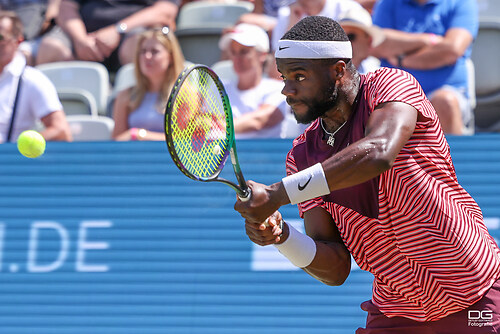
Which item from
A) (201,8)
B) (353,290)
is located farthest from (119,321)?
(201,8)

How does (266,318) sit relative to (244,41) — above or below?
below

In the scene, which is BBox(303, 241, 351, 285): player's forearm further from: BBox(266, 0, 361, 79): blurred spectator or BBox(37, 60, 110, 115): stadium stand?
BBox(37, 60, 110, 115): stadium stand

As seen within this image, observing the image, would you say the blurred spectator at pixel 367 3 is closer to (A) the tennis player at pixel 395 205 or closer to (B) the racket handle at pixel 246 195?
(A) the tennis player at pixel 395 205

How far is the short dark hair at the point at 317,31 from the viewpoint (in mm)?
2727

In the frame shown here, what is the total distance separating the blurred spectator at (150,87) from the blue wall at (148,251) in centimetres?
63

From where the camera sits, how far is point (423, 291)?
9.51 feet

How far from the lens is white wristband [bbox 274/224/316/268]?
2.95m

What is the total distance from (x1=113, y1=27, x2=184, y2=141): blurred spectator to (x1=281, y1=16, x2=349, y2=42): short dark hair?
2902 mm

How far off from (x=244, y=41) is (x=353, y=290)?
2.06m

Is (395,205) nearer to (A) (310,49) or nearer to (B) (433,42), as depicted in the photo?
(A) (310,49)

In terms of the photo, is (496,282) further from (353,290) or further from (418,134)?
(353,290)

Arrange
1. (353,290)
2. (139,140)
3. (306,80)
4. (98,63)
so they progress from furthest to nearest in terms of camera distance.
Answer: (98,63)
(139,140)
(353,290)
(306,80)

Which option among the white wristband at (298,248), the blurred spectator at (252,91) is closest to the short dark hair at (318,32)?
the white wristband at (298,248)

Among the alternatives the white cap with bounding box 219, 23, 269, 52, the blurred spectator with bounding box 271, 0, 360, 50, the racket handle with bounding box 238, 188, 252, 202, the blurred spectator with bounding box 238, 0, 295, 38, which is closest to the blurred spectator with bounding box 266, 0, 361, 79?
the blurred spectator with bounding box 271, 0, 360, 50
